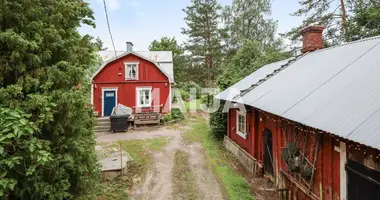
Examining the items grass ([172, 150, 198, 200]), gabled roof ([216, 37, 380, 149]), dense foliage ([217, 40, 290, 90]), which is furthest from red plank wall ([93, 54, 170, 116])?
gabled roof ([216, 37, 380, 149])

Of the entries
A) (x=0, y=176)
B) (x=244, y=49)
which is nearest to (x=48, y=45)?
(x=0, y=176)

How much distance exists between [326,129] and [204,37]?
3205cm

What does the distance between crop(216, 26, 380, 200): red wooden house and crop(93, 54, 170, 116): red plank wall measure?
35.3 feet

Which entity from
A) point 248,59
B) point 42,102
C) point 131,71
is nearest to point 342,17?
point 248,59

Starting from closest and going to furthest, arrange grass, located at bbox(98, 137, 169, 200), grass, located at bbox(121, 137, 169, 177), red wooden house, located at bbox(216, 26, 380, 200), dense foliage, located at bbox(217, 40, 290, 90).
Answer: red wooden house, located at bbox(216, 26, 380, 200) < grass, located at bbox(98, 137, 169, 200) < grass, located at bbox(121, 137, 169, 177) < dense foliage, located at bbox(217, 40, 290, 90)

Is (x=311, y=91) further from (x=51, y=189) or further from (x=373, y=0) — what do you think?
(x=373, y=0)

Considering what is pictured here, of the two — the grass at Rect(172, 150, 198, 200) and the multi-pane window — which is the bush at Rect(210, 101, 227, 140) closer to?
the grass at Rect(172, 150, 198, 200)

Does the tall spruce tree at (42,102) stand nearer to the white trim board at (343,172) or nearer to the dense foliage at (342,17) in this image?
the white trim board at (343,172)

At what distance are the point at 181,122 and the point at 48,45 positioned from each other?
14889mm

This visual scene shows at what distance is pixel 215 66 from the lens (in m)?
34.7

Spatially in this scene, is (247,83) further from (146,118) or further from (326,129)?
(326,129)

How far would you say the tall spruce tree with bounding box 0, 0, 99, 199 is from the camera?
294cm

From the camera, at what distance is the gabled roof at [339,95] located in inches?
133

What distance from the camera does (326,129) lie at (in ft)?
12.3
